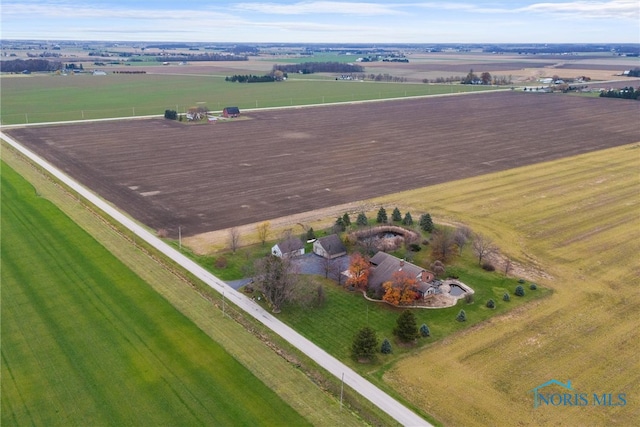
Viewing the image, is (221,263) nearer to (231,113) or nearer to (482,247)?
(482,247)

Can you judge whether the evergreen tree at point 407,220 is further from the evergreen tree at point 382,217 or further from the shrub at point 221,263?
the shrub at point 221,263

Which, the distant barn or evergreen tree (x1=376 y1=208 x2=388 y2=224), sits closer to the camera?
evergreen tree (x1=376 y1=208 x2=388 y2=224)

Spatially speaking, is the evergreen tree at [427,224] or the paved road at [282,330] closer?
the paved road at [282,330]

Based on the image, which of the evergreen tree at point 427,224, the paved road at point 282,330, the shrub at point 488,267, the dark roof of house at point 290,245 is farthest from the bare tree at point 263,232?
the shrub at point 488,267

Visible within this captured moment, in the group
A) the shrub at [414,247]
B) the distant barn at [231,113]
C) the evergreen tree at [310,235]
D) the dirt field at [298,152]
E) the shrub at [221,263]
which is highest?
the distant barn at [231,113]

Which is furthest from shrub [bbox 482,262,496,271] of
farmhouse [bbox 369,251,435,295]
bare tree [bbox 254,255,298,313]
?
bare tree [bbox 254,255,298,313]

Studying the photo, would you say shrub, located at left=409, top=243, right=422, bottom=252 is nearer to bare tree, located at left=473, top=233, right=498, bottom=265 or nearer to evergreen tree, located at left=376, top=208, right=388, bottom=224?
bare tree, located at left=473, top=233, right=498, bottom=265

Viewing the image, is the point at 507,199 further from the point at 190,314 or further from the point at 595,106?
the point at 595,106

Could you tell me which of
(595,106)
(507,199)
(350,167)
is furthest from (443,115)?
(507,199)
